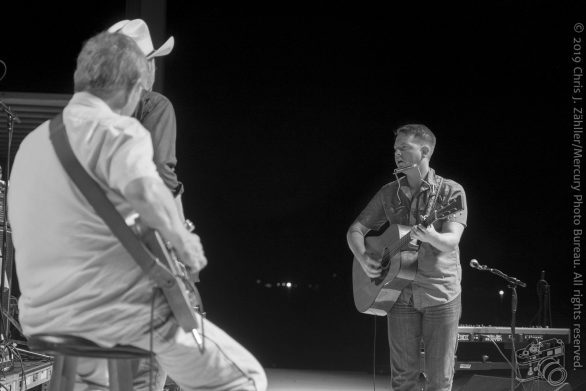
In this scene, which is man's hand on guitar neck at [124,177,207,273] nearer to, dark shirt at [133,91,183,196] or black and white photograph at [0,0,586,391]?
dark shirt at [133,91,183,196]

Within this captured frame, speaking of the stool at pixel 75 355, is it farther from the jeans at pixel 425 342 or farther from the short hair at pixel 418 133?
the short hair at pixel 418 133

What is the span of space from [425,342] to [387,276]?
44 cm

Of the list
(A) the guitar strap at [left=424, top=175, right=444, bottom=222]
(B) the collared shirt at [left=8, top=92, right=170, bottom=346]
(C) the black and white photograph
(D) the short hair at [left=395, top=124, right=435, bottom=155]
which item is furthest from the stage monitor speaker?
(B) the collared shirt at [left=8, top=92, right=170, bottom=346]

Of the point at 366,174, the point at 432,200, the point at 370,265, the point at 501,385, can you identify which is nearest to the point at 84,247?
the point at 432,200

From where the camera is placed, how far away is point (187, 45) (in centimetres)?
954

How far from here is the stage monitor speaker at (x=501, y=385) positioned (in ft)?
19.8

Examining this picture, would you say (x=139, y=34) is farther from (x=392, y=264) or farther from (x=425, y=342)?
(x=425, y=342)

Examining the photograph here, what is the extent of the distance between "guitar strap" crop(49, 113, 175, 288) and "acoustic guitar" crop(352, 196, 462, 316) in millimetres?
2388

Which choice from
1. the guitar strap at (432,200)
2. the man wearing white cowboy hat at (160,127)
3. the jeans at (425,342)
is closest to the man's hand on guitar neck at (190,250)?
the man wearing white cowboy hat at (160,127)

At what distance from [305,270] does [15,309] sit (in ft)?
19.0

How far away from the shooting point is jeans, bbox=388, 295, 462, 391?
165 inches

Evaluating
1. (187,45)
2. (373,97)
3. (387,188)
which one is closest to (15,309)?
(387,188)

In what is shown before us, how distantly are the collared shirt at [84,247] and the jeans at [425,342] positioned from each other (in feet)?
7.70

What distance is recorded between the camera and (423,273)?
430cm
